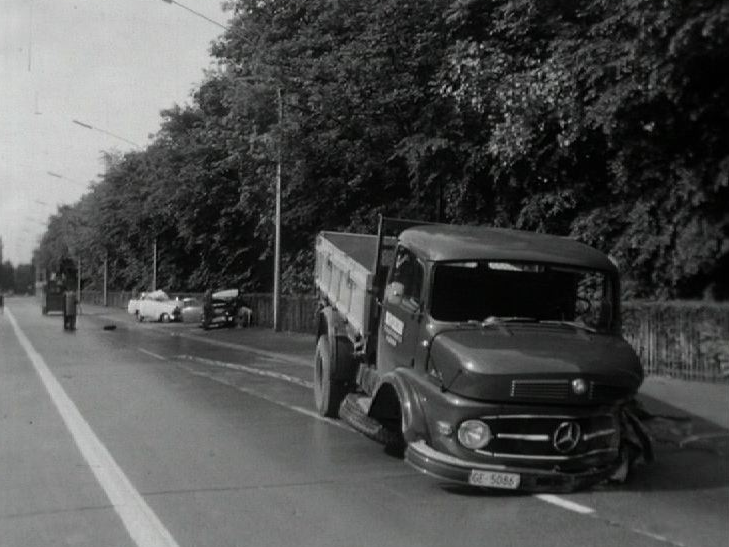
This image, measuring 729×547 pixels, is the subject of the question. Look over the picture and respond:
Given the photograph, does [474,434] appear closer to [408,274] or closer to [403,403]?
[403,403]

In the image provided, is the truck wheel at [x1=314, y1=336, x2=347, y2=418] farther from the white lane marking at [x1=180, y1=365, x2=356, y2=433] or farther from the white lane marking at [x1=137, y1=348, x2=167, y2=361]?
the white lane marking at [x1=137, y1=348, x2=167, y2=361]

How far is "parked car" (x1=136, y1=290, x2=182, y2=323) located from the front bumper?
38057 mm

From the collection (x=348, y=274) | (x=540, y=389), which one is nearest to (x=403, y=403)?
(x=540, y=389)

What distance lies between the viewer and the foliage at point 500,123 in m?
14.1

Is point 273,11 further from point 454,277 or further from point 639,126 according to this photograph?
point 454,277

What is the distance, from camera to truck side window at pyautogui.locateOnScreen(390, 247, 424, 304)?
8.25 metres

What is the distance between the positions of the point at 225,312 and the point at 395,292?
26.8m

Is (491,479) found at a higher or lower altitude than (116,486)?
higher

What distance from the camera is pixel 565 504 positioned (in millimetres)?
6840

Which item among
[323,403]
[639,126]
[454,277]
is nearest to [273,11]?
[639,126]

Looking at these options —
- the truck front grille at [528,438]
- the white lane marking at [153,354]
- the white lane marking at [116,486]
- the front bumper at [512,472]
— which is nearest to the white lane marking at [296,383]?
the front bumper at [512,472]

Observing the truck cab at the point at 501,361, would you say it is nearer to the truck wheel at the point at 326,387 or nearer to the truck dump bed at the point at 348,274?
the truck dump bed at the point at 348,274

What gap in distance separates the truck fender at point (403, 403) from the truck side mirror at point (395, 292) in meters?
0.87

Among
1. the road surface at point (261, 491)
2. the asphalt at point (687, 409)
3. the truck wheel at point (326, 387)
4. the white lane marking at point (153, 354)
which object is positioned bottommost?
the road surface at point (261, 491)
